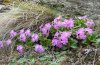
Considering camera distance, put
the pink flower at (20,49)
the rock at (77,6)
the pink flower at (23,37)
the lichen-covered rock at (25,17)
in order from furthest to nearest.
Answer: the rock at (77,6), the lichen-covered rock at (25,17), the pink flower at (23,37), the pink flower at (20,49)

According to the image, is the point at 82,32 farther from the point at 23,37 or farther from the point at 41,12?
the point at 41,12

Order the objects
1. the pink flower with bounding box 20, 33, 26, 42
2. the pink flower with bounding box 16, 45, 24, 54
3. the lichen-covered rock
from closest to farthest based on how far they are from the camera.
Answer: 1. the pink flower with bounding box 16, 45, 24, 54
2. the pink flower with bounding box 20, 33, 26, 42
3. the lichen-covered rock

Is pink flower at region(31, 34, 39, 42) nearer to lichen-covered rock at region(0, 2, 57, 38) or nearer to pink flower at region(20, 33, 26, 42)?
pink flower at region(20, 33, 26, 42)

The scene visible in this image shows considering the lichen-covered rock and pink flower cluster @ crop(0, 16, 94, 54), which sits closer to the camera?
pink flower cluster @ crop(0, 16, 94, 54)

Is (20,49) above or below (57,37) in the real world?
below

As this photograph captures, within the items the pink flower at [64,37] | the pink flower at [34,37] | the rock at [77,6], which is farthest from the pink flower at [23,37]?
the rock at [77,6]

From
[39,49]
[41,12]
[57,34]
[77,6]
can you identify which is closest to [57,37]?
[57,34]

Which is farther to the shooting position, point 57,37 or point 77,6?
point 77,6

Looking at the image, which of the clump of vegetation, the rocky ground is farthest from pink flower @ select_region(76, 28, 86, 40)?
the rocky ground

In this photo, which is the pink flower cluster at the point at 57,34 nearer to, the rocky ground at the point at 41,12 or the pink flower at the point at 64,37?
the pink flower at the point at 64,37

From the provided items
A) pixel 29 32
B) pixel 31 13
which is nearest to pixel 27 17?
pixel 31 13

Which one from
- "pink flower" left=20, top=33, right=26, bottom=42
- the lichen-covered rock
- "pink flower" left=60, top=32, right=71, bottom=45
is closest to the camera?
"pink flower" left=60, top=32, right=71, bottom=45
